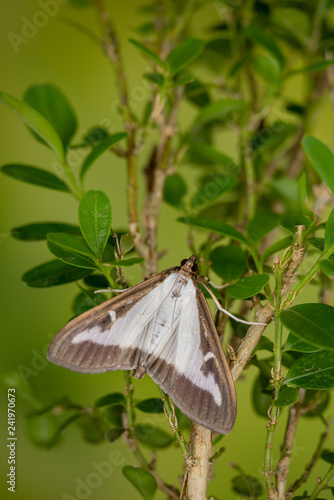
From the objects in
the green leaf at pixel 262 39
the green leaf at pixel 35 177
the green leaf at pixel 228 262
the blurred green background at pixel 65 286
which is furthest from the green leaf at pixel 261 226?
the blurred green background at pixel 65 286

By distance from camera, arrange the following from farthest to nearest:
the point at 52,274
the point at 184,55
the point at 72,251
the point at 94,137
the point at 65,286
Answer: the point at 65,286
the point at 94,137
the point at 184,55
the point at 52,274
the point at 72,251

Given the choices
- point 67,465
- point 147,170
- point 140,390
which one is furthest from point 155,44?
point 67,465

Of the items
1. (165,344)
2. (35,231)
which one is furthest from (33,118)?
(165,344)

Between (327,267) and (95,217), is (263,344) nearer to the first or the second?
(327,267)

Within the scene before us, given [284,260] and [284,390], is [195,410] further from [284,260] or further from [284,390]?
[284,260]

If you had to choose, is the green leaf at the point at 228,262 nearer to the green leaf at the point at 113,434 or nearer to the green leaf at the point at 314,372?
the green leaf at the point at 314,372

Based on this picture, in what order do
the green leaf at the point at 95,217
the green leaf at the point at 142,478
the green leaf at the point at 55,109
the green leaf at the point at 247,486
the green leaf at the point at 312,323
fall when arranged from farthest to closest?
the green leaf at the point at 55,109, the green leaf at the point at 247,486, the green leaf at the point at 142,478, the green leaf at the point at 95,217, the green leaf at the point at 312,323

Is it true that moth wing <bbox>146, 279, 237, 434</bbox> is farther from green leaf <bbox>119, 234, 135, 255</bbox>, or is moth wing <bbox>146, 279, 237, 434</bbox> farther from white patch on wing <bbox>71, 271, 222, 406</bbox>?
green leaf <bbox>119, 234, 135, 255</bbox>
